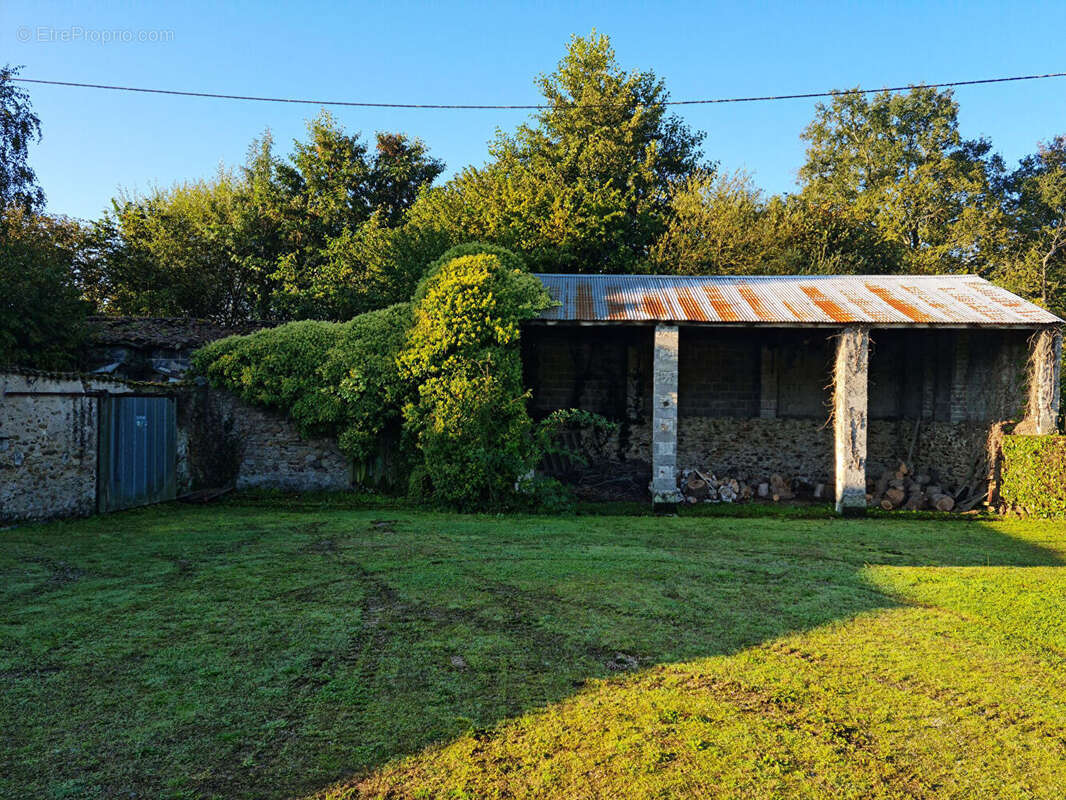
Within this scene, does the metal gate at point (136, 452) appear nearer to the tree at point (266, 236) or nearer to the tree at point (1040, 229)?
the tree at point (266, 236)

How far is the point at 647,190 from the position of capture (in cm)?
2500

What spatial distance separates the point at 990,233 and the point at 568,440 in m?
22.6

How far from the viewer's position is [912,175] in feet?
96.4

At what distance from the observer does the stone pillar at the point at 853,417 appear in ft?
37.6

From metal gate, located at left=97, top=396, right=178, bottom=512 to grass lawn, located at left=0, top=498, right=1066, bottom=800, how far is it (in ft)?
9.48

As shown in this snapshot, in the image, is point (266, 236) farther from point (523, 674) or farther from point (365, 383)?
point (523, 674)

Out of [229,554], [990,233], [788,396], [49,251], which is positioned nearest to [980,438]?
[788,396]

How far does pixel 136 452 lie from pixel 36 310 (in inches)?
182

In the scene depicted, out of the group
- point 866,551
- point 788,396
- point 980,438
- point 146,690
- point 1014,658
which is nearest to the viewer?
point 146,690

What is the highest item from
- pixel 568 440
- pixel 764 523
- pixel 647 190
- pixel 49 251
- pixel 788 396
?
pixel 647 190

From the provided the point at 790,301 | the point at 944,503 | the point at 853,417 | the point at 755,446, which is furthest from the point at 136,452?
the point at 944,503

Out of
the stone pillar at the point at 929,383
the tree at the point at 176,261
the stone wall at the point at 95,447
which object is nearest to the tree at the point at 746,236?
the stone pillar at the point at 929,383

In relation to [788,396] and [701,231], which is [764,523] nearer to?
[788,396]

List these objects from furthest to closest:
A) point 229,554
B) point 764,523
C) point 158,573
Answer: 1. point 764,523
2. point 229,554
3. point 158,573
